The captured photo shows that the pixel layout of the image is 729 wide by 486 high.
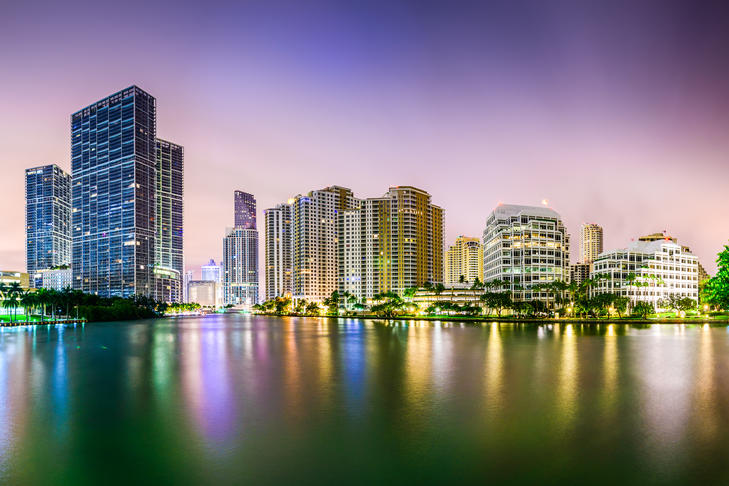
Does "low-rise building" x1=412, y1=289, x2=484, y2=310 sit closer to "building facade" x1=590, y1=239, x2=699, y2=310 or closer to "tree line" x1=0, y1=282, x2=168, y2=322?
"building facade" x1=590, y1=239, x2=699, y2=310

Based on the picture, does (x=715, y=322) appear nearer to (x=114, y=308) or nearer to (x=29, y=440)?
(x=29, y=440)

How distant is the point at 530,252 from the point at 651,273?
43467mm

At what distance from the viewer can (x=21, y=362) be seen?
47.2 m

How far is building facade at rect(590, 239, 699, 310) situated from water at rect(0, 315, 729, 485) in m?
129

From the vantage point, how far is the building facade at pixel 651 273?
156 meters

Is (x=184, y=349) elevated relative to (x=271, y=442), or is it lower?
lower

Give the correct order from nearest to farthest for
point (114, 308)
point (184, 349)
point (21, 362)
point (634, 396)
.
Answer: point (634, 396)
point (21, 362)
point (184, 349)
point (114, 308)

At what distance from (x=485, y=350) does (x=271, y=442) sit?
39.5 meters

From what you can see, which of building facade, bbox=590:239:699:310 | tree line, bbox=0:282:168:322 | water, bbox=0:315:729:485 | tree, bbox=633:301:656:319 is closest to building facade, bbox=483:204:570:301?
building facade, bbox=590:239:699:310

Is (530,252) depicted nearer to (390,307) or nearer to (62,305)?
(390,307)

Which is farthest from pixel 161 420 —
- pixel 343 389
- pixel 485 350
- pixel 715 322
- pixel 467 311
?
pixel 467 311

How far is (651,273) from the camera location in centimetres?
15812

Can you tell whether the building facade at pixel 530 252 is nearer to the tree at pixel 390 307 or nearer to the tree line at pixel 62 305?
the tree at pixel 390 307

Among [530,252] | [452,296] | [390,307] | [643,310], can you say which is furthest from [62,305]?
[643,310]
